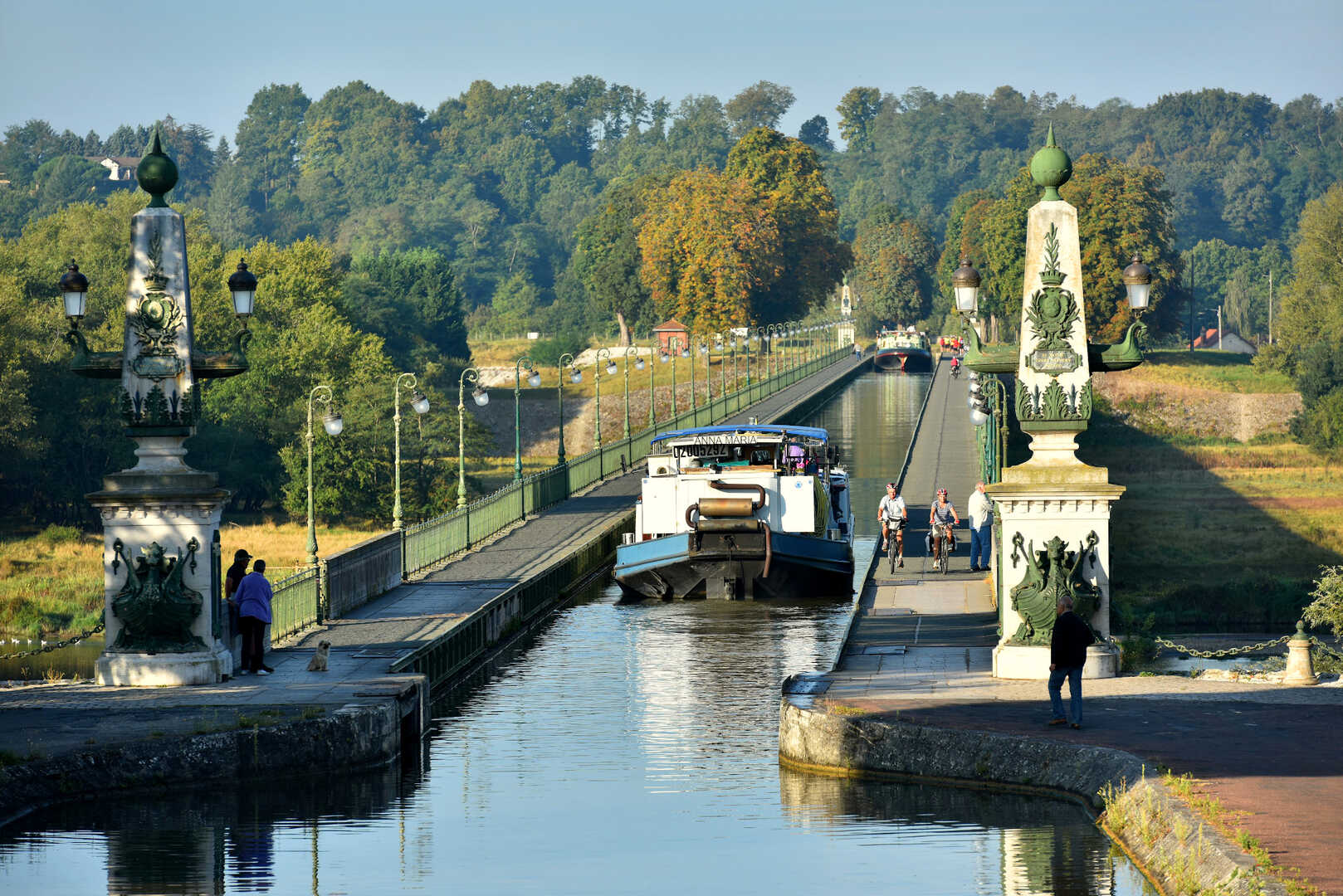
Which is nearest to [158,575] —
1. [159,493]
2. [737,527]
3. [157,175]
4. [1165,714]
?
[159,493]

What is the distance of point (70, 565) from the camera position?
189ft

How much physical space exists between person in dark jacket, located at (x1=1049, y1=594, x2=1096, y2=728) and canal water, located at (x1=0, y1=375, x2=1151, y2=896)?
5.14 feet

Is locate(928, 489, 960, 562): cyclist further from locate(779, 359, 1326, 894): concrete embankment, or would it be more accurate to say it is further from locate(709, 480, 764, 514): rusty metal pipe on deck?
locate(779, 359, 1326, 894): concrete embankment

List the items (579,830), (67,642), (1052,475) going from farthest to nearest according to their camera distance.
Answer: (67,642) < (1052,475) < (579,830)

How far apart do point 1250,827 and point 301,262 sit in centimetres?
9572

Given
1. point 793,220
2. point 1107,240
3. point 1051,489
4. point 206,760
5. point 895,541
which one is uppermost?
point 793,220

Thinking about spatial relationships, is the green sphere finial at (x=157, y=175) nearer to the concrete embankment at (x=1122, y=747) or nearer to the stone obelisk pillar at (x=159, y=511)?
the stone obelisk pillar at (x=159, y=511)

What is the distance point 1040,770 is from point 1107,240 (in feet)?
330

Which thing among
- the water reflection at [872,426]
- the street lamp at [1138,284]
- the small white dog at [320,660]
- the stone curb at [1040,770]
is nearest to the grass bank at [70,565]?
the small white dog at [320,660]

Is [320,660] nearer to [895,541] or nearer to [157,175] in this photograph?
[157,175]

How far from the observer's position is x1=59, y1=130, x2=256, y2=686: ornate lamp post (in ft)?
76.7

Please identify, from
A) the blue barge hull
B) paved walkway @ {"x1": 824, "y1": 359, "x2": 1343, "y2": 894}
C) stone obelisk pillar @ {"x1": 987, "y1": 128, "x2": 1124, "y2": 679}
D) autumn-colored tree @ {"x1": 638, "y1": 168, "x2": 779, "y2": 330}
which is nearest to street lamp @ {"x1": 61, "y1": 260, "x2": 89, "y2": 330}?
paved walkway @ {"x1": 824, "y1": 359, "x2": 1343, "y2": 894}

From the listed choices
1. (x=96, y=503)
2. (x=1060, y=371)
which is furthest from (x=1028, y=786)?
(x=96, y=503)

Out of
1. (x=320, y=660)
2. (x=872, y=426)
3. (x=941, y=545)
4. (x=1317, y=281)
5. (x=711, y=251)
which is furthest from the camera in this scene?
(x=711, y=251)
